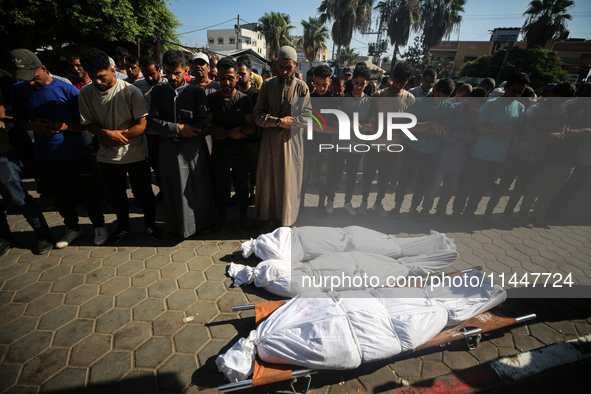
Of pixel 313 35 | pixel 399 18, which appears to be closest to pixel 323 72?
pixel 313 35

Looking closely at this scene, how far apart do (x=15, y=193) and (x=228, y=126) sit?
7.74ft

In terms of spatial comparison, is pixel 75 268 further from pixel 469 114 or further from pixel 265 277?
pixel 469 114

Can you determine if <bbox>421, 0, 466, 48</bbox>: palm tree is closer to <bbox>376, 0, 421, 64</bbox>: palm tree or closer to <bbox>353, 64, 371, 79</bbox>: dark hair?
<bbox>376, 0, 421, 64</bbox>: palm tree

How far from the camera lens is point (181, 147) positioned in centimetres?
285

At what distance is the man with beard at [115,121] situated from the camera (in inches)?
95.7

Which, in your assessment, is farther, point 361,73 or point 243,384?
point 361,73

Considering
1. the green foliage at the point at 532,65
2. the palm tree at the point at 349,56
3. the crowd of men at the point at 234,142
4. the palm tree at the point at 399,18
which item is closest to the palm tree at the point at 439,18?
→ the palm tree at the point at 399,18

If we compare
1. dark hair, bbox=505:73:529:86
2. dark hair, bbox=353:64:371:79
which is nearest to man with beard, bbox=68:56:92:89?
dark hair, bbox=353:64:371:79

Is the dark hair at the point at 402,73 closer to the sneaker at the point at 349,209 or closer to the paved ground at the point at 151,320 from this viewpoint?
the sneaker at the point at 349,209

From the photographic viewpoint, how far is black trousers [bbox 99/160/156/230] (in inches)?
111

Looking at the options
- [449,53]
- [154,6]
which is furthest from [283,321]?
[449,53]

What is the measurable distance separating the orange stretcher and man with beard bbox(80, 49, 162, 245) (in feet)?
6.69

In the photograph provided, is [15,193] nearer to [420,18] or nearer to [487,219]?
[487,219]

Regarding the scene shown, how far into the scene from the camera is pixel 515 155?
156 inches
